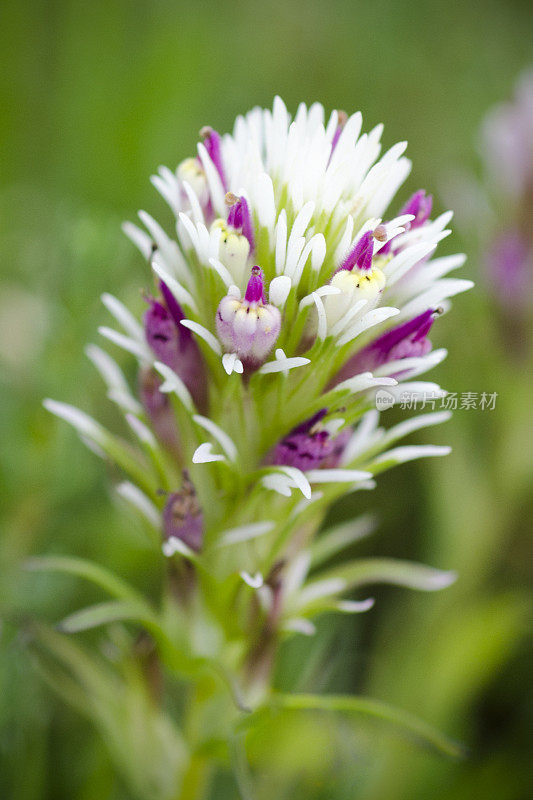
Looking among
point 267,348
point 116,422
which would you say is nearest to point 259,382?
point 267,348

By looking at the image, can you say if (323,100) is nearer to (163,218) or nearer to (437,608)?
(163,218)

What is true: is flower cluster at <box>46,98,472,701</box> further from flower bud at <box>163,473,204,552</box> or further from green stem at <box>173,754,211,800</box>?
green stem at <box>173,754,211,800</box>

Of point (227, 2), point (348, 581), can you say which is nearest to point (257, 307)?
point (348, 581)

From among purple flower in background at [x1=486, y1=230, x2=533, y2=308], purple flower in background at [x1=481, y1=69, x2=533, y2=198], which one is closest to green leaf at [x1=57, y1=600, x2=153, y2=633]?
purple flower in background at [x1=486, y1=230, x2=533, y2=308]

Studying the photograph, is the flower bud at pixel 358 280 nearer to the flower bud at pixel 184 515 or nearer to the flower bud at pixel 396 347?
the flower bud at pixel 396 347

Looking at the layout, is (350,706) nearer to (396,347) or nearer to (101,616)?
(101,616)

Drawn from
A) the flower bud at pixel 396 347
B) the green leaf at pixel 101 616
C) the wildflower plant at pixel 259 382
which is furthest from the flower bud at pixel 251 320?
the green leaf at pixel 101 616
